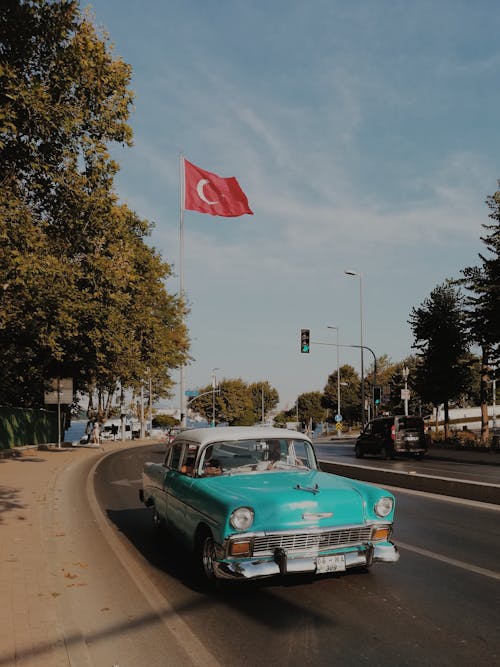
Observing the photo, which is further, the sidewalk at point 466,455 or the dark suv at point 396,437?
the dark suv at point 396,437

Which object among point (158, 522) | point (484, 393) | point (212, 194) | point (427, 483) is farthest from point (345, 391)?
point (158, 522)

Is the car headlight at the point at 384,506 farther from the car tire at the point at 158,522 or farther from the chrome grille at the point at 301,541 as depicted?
the car tire at the point at 158,522

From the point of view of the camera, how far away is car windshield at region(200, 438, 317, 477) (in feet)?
22.9

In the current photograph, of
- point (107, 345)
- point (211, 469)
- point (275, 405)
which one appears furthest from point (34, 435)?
point (275, 405)

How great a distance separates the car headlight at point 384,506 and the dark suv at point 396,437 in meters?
21.3

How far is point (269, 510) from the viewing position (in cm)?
570

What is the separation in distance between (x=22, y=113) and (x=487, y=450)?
27.6 metres

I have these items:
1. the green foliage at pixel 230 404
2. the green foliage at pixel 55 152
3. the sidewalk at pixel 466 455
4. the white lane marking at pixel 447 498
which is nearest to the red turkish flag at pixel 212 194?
the green foliage at pixel 55 152

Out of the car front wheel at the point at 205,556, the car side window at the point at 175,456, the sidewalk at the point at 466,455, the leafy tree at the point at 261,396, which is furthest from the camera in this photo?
the leafy tree at the point at 261,396

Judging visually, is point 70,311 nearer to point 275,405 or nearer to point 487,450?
point 487,450

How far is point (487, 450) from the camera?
31.0 metres

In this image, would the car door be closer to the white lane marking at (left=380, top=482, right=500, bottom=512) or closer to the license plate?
the license plate

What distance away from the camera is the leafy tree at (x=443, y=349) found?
120ft

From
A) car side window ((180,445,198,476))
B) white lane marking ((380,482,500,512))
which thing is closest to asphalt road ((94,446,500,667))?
car side window ((180,445,198,476))
